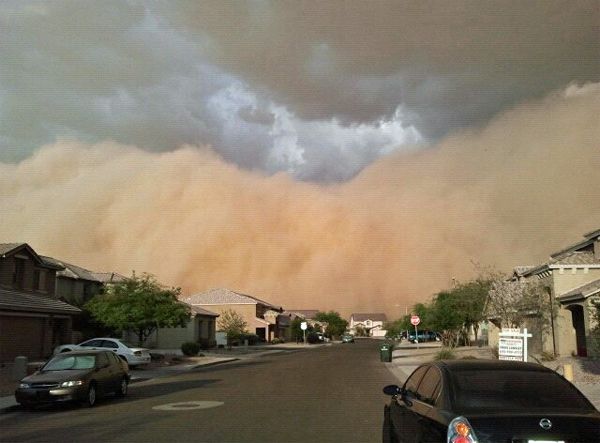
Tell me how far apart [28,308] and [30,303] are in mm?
800

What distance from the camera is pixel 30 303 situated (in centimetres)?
3088

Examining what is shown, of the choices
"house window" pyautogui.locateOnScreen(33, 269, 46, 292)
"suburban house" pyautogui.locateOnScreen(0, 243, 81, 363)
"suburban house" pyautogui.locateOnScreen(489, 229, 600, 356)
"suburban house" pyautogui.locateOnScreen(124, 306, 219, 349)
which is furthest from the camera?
"suburban house" pyautogui.locateOnScreen(124, 306, 219, 349)

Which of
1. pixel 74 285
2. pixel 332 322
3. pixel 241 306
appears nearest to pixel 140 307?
pixel 74 285

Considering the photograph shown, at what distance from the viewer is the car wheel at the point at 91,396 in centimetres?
1390

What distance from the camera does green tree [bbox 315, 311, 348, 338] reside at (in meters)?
126

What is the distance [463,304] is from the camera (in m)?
43.6

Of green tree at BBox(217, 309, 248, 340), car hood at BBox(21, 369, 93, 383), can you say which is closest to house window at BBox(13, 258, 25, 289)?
car hood at BBox(21, 369, 93, 383)

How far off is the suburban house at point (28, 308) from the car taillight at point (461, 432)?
1070 inches

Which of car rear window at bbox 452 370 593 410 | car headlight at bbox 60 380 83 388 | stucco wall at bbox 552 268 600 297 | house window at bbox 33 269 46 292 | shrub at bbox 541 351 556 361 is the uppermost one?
house window at bbox 33 269 46 292

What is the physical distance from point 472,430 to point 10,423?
1011 cm

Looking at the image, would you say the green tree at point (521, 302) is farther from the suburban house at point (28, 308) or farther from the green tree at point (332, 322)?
the green tree at point (332, 322)

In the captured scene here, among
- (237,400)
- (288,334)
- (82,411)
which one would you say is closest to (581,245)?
(237,400)

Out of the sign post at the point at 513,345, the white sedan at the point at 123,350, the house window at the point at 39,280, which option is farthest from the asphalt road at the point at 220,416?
the house window at the point at 39,280

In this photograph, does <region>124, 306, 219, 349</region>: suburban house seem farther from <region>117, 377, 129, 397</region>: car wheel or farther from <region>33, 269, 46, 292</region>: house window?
<region>117, 377, 129, 397</region>: car wheel
